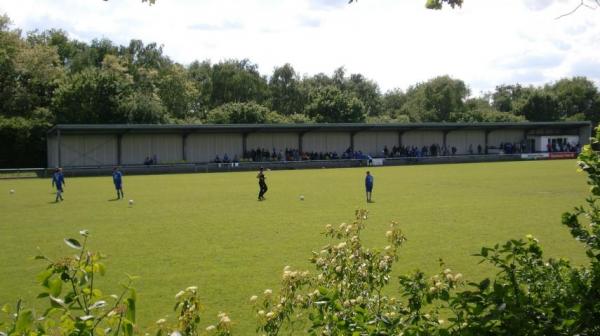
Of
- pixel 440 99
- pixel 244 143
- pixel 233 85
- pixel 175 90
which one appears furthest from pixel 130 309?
pixel 440 99

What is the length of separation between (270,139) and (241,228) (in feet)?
132

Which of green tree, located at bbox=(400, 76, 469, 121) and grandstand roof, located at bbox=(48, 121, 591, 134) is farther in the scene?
green tree, located at bbox=(400, 76, 469, 121)

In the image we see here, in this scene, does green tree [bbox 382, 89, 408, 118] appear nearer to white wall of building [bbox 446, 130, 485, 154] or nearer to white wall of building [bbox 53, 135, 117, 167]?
white wall of building [bbox 446, 130, 485, 154]

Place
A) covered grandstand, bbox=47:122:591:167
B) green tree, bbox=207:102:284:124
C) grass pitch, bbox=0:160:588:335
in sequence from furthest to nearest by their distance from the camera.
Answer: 1. green tree, bbox=207:102:284:124
2. covered grandstand, bbox=47:122:591:167
3. grass pitch, bbox=0:160:588:335

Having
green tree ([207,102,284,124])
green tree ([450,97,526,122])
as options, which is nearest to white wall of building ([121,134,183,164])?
green tree ([207,102,284,124])

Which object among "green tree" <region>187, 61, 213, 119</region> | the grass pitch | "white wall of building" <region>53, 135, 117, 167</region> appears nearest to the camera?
the grass pitch

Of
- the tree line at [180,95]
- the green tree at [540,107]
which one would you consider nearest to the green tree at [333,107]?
the tree line at [180,95]

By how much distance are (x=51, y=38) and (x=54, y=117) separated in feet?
81.1

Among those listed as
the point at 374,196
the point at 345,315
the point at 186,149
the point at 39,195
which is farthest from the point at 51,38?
the point at 345,315

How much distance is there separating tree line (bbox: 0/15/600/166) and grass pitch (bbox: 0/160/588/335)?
25.4 metres

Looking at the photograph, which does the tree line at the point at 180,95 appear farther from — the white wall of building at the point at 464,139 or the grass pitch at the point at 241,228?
the grass pitch at the point at 241,228

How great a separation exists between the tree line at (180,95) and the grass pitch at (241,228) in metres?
25.4

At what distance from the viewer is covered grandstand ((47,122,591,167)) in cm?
4878

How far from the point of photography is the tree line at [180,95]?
5625 centimetres
